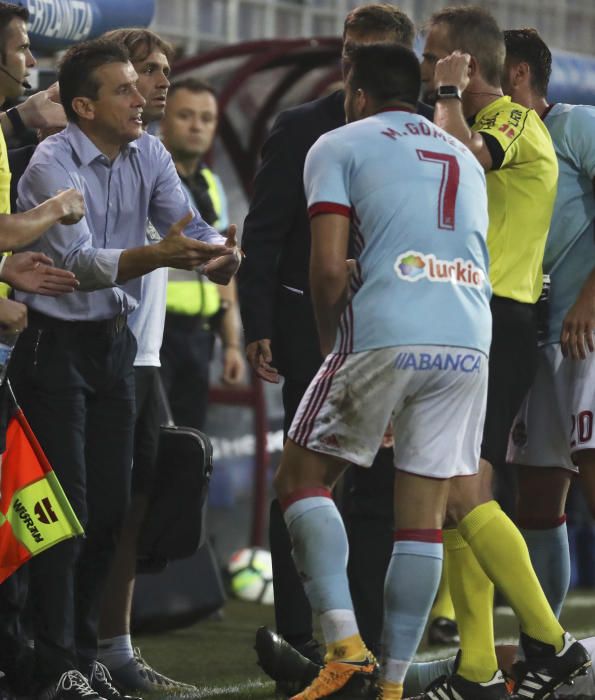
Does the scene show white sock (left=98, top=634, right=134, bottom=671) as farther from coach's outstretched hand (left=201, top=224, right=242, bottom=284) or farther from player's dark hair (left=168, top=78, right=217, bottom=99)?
player's dark hair (left=168, top=78, right=217, bottom=99)

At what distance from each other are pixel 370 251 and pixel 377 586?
47.9 inches

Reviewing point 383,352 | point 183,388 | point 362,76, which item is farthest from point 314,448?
point 183,388

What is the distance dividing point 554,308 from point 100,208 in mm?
1304

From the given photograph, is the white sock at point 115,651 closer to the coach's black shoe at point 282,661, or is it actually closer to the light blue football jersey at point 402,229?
the coach's black shoe at point 282,661

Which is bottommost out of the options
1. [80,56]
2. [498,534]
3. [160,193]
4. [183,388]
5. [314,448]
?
[183,388]

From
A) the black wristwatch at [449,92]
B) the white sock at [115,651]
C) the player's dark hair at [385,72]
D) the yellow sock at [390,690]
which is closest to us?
the yellow sock at [390,690]

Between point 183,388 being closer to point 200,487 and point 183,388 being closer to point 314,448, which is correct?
point 200,487

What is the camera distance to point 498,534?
412 cm

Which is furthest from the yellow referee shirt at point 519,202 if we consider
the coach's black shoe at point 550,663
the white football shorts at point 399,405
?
the coach's black shoe at point 550,663

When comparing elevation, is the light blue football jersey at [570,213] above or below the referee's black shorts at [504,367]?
above

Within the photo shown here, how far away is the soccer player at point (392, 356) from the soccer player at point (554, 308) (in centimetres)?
74

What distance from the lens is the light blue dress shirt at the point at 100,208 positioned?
13.7 ft

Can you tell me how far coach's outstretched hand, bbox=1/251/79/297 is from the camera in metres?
3.97

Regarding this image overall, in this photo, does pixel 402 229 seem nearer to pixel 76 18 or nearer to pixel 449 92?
pixel 449 92
